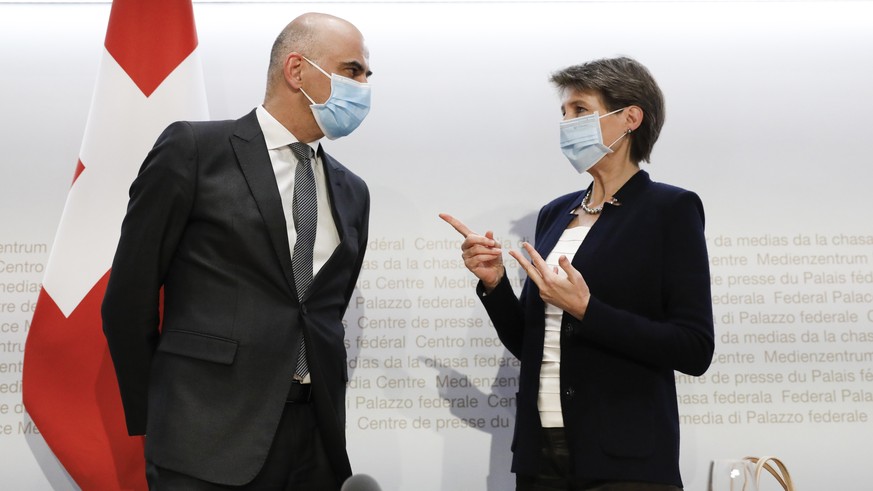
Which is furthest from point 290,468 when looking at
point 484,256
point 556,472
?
point 484,256

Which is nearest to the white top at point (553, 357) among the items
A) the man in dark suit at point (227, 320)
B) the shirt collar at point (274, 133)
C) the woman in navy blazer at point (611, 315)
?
the woman in navy blazer at point (611, 315)

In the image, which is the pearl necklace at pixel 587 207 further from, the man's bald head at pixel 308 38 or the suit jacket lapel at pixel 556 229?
the man's bald head at pixel 308 38

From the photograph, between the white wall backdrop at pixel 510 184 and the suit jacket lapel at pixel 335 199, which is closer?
the suit jacket lapel at pixel 335 199

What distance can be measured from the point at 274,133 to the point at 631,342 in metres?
1.03

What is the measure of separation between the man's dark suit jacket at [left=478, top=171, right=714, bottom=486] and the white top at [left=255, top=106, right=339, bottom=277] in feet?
1.98

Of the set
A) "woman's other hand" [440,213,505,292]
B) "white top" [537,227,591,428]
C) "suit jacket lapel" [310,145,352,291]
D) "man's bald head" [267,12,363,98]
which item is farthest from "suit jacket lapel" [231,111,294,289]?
"white top" [537,227,591,428]

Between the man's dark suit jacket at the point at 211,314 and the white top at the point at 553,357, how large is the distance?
0.53 meters

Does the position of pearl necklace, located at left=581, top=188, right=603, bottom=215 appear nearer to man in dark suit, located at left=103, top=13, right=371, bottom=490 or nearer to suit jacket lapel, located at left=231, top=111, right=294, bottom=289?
man in dark suit, located at left=103, top=13, right=371, bottom=490

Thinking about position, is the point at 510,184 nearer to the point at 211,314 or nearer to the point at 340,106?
the point at 340,106

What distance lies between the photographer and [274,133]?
208cm

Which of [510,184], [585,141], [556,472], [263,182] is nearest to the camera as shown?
[263,182]

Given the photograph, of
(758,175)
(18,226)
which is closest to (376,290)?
(18,226)

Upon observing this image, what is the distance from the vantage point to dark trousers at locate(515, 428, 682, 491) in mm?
1993

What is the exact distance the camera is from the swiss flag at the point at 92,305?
260 cm
